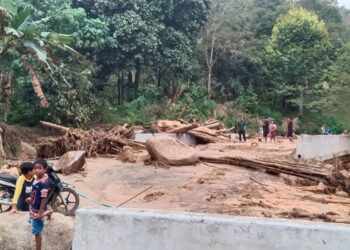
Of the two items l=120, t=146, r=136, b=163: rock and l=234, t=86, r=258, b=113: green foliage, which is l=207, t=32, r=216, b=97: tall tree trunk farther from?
l=120, t=146, r=136, b=163: rock

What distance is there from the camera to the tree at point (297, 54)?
40.8 meters

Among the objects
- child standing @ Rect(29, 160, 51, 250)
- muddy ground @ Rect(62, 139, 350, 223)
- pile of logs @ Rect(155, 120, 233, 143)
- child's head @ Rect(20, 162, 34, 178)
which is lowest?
muddy ground @ Rect(62, 139, 350, 223)

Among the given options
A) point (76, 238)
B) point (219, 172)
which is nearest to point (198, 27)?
point (219, 172)

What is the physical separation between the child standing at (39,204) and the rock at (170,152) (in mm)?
9855

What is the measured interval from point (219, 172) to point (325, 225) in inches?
453

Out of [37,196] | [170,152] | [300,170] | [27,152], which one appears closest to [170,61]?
[27,152]

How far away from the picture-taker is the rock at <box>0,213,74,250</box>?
5723 mm

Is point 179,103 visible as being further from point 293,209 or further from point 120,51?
point 293,209

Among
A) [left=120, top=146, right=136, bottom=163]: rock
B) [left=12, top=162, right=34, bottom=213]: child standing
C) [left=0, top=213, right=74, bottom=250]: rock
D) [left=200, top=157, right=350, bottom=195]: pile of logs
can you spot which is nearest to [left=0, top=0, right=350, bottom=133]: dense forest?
[left=120, top=146, right=136, bottom=163]: rock

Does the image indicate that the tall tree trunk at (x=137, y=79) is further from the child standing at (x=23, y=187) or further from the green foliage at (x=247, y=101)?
the child standing at (x=23, y=187)

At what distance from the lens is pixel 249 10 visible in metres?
47.9

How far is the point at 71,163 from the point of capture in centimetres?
1397

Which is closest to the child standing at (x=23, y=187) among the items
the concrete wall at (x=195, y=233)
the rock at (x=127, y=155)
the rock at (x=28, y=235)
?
the rock at (x=28, y=235)

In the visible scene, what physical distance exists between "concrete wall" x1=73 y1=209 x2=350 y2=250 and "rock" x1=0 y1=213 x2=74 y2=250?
6.17ft
